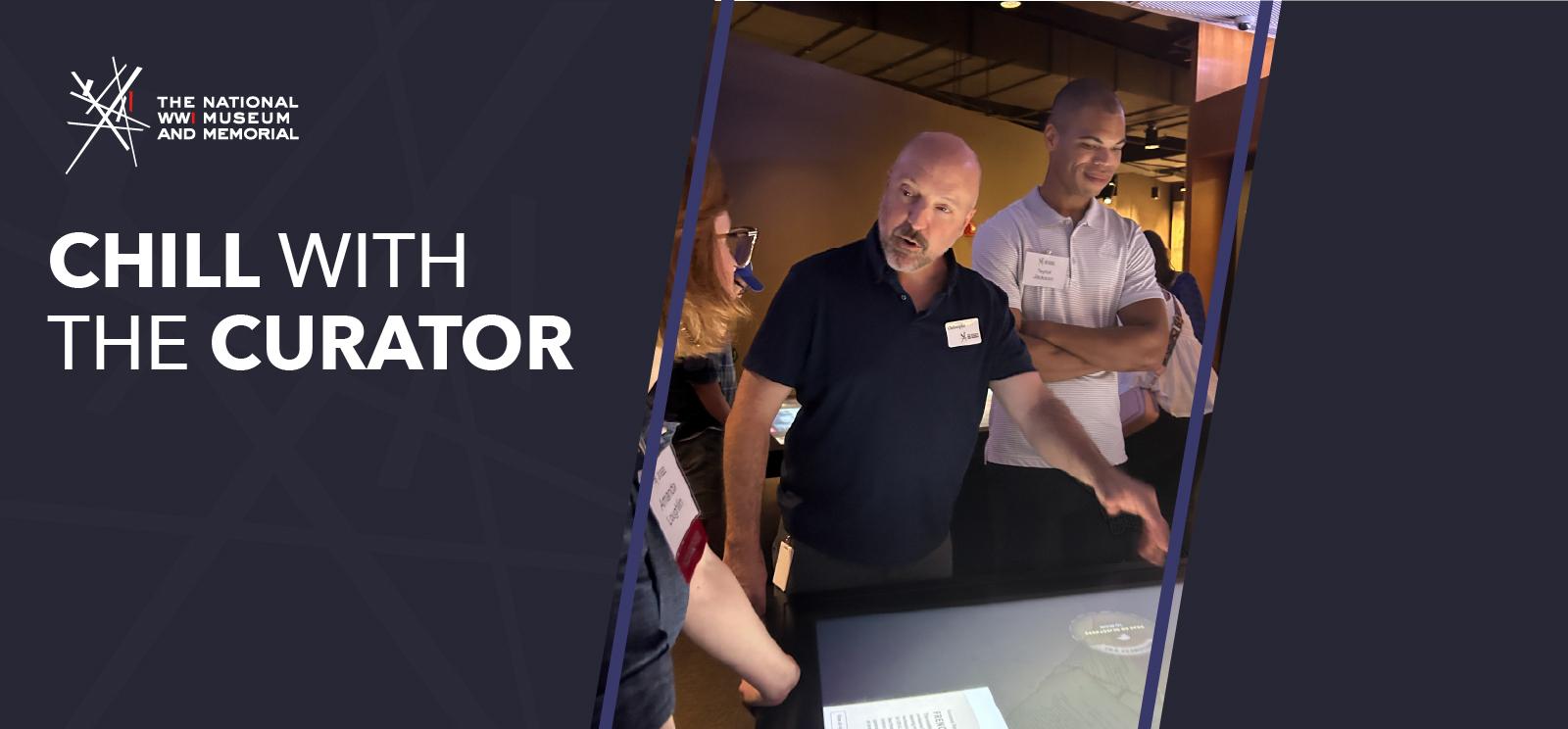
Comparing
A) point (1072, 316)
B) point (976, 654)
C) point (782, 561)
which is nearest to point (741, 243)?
point (782, 561)

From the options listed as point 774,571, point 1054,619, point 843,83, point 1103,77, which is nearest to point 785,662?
point 774,571

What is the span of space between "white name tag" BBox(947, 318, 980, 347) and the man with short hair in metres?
0.09

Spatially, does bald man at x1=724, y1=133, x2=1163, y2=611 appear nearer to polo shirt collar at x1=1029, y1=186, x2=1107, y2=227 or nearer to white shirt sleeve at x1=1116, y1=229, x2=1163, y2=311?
polo shirt collar at x1=1029, y1=186, x2=1107, y2=227

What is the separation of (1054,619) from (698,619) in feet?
2.45

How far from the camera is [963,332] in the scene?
1.85 metres

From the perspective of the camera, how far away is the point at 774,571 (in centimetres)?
181

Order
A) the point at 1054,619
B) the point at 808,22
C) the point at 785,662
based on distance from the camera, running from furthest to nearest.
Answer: the point at 1054,619
the point at 785,662
the point at 808,22

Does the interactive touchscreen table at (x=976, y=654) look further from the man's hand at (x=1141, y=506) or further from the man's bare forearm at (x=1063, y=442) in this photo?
the man's bare forearm at (x=1063, y=442)

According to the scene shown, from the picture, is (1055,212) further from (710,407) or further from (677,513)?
(677,513)

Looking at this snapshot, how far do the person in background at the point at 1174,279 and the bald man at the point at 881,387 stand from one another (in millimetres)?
316

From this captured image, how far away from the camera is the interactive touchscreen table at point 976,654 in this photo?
6.12 ft

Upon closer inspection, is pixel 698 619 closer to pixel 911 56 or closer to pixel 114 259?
pixel 911 56

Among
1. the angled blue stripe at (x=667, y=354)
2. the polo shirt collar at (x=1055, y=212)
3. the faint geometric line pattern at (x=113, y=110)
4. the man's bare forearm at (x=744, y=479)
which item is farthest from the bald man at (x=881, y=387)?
the faint geometric line pattern at (x=113, y=110)

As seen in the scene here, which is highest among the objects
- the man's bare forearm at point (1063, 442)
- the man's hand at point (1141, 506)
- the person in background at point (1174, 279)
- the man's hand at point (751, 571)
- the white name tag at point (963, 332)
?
the person in background at point (1174, 279)
